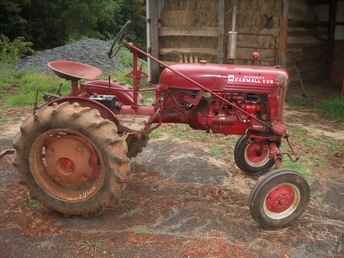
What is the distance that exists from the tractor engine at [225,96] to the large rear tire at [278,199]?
2.16ft

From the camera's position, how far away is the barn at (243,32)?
31.0ft

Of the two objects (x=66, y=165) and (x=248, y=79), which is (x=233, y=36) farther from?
(x=66, y=165)

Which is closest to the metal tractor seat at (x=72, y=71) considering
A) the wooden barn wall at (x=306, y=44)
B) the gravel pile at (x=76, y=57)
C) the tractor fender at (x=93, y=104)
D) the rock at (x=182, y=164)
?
the tractor fender at (x=93, y=104)

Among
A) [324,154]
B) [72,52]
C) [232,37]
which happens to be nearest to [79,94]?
[324,154]

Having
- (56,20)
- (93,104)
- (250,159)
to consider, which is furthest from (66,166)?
(56,20)

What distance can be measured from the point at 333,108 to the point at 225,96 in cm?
466

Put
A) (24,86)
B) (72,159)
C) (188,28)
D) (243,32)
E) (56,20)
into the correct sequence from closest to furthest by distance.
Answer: (72,159), (243,32), (188,28), (24,86), (56,20)

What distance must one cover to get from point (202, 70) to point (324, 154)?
8.18 feet

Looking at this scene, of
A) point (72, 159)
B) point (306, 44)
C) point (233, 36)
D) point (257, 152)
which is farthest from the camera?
point (306, 44)

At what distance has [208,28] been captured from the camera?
32.6ft

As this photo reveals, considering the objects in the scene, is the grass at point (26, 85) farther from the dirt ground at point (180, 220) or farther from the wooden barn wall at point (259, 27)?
the dirt ground at point (180, 220)

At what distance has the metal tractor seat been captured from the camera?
446cm

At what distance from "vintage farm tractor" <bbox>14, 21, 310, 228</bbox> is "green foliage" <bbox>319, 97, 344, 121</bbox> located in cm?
365

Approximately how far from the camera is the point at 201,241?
3768 millimetres
